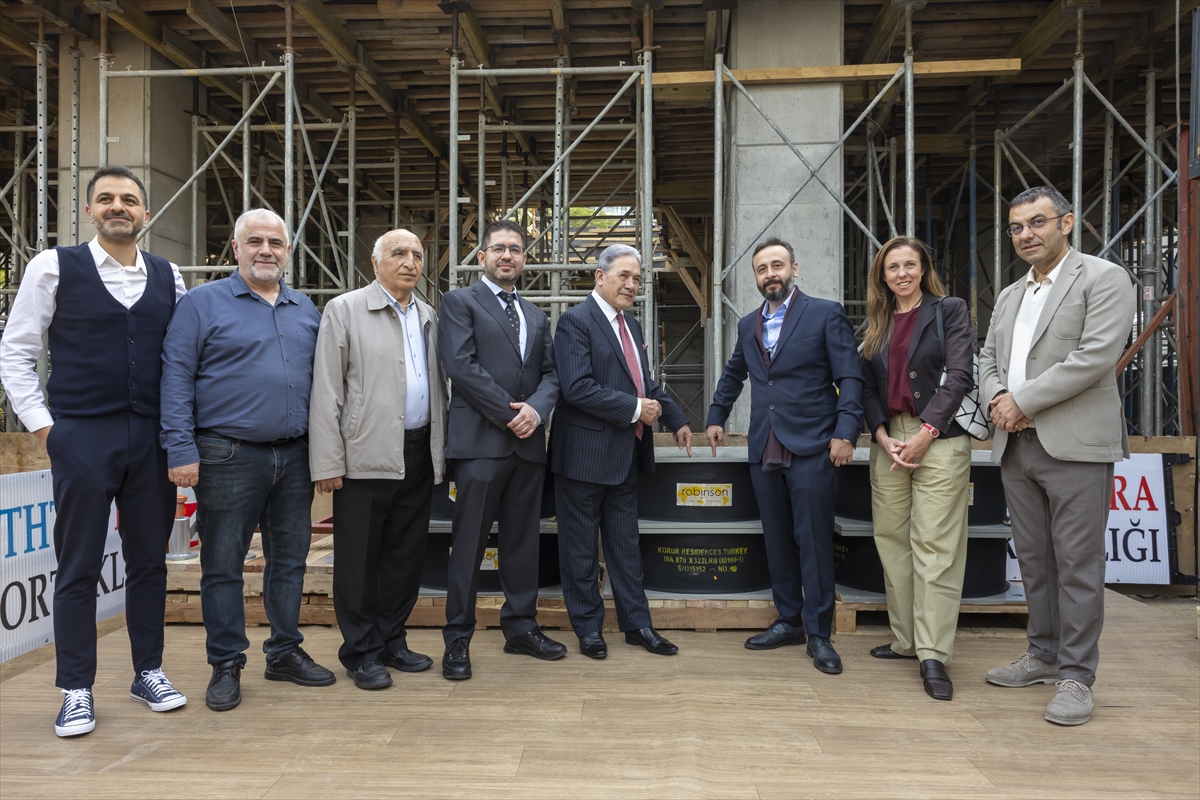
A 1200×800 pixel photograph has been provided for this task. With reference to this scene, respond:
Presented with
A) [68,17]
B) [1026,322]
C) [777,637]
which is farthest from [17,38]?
[1026,322]

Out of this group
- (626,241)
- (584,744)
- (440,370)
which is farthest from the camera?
(626,241)

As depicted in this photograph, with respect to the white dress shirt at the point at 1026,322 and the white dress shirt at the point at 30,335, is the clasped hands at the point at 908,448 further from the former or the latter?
the white dress shirt at the point at 30,335

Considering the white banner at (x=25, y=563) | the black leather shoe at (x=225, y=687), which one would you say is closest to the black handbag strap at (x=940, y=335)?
the black leather shoe at (x=225, y=687)

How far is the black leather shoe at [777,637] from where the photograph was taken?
456cm

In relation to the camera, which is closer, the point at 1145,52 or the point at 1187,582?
the point at 1187,582

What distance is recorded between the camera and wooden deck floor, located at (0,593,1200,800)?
2.96 meters

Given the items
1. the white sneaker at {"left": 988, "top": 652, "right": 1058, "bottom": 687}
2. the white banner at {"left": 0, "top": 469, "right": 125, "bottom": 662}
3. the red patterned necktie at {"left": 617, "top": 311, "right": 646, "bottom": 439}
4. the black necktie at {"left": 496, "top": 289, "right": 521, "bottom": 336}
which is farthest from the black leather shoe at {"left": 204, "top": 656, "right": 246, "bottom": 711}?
the white sneaker at {"left": 988, "top": 652, "right": 1058, "bottom": 687}

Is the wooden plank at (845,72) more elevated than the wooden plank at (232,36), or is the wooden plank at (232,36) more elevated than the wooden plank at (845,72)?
the wooden plank at (232,36)

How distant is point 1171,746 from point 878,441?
5.76 ft

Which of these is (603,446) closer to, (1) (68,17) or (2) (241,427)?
(2) (241,427)

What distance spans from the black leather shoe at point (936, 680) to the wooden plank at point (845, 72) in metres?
5.73

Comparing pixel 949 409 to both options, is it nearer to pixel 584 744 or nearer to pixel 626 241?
pixel 584 744

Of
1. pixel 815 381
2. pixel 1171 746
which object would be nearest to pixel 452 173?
pixel 815 381

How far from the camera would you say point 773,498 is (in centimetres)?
448
